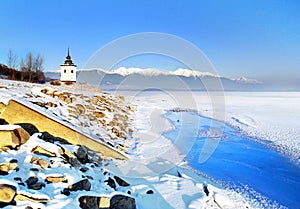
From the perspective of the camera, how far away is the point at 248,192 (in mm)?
7227

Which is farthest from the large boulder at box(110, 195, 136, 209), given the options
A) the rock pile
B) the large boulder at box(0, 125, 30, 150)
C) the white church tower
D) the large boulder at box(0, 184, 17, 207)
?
the white church tower

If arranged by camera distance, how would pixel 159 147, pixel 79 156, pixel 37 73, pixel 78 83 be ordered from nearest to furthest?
pixel 79 156, pixel 159 147, pixel 78 83, pixel 37 73

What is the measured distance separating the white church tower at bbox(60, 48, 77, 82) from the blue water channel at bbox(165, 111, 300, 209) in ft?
51.2

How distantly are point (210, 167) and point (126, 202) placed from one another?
4.88m

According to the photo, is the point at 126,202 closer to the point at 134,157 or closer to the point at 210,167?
the point at 134,157

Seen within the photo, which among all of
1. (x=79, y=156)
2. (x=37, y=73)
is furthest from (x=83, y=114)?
(x=37, y=73)

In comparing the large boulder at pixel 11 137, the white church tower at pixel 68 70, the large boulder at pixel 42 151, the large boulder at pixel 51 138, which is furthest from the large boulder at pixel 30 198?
the white church tower at pixel 68 70

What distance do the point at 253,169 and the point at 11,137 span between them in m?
8.05

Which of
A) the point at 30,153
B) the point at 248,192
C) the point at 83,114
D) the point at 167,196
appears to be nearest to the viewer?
the point at 30,153

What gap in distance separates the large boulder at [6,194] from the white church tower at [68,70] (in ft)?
72.0

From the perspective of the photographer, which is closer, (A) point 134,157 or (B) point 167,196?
(B) point 167,196

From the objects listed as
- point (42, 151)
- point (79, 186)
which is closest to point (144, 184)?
point (79, 186)

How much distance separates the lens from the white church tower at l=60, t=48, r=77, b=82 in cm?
2492

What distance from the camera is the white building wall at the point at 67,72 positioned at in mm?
24956
